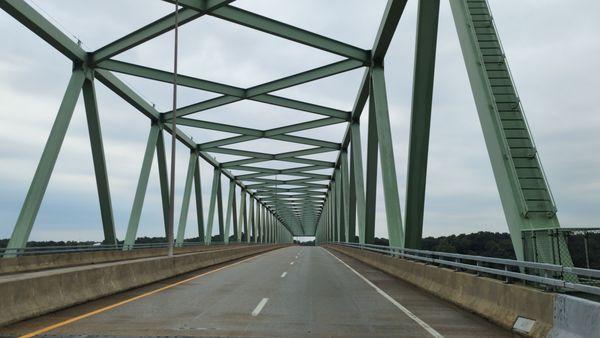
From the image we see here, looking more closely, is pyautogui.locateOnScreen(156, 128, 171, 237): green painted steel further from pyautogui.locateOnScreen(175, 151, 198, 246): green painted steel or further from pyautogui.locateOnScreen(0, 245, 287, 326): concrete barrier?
pyautogui.locateOnScreen(0, 245, 287, 326): concrete barrier

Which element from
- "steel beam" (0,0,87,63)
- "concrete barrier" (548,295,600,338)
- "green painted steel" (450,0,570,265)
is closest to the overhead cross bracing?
"steel beam" (0,0,87,63)

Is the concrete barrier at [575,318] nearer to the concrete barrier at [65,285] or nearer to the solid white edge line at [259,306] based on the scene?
the solid white edge line at [259,306]

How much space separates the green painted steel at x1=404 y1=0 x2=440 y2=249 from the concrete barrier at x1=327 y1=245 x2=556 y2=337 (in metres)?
3.10

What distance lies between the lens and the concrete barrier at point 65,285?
787 cm

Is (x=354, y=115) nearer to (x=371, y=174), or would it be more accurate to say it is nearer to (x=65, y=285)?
(x=371, y=174)

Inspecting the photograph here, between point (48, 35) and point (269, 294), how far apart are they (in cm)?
1755

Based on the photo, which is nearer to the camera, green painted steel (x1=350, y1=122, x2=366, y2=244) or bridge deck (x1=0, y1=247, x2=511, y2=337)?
bridge deck (x1=0, y1=247, x2=511, y2=337)

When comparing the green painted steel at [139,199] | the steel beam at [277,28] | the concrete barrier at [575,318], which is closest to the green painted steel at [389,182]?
the steel beam at [277,28]

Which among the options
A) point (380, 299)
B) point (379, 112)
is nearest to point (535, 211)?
point (380, 299)

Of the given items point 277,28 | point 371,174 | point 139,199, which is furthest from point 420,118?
point 139,199

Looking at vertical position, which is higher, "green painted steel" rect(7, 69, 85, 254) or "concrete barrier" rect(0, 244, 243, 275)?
"green painted steel" rect(7, 69, 85, 254)

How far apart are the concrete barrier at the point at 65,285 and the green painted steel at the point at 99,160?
1333 cm

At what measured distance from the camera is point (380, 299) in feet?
36.7

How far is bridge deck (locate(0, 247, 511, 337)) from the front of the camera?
719 centimetres
